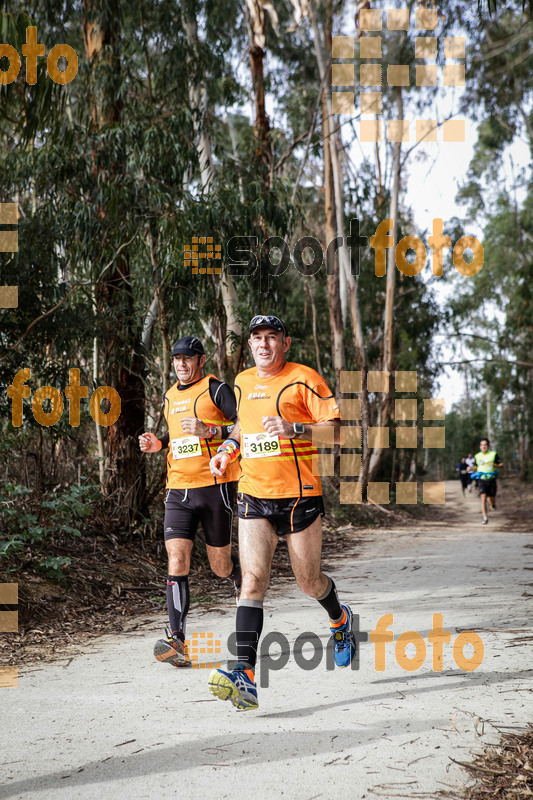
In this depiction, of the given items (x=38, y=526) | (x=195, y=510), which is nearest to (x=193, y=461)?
(x=195, y=510)

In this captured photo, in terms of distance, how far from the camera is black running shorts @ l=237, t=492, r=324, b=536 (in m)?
4.51

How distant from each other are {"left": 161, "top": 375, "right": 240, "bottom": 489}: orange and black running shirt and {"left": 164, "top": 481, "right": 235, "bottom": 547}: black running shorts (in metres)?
0.05

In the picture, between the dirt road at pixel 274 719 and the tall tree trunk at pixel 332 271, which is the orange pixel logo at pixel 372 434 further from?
the dirt road at pixel 274 719

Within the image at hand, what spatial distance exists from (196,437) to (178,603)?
108cm

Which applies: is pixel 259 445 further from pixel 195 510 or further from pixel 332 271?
pixel 332 271

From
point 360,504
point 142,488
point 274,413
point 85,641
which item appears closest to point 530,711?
point 274,413

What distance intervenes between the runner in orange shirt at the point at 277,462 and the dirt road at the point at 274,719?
0.64 metres

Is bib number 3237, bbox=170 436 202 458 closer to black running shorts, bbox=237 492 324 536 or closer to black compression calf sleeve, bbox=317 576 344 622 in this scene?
black running shorts, bbox=237 492 324 536

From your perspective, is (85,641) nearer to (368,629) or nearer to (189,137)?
(368,629)

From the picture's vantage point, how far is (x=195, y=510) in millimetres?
5453

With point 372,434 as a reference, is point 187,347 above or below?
above

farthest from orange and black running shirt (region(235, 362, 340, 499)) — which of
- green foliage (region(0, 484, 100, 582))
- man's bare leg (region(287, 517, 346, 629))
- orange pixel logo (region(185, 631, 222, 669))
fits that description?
green foliage (region(0, 484, 100, 582))

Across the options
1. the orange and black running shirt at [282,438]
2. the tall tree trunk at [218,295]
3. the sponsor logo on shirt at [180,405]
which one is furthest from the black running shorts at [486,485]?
the orange and black running shirt at [282,438]

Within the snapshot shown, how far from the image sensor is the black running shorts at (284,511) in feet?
14.8
